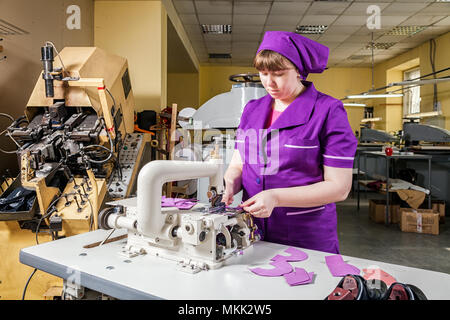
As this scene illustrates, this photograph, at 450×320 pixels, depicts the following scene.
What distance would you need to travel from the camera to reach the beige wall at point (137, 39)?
157 inches

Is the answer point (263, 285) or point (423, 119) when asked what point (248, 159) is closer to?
point (263, 285)

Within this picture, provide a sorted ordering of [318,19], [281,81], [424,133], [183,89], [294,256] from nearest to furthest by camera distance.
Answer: [294,256], [281,81], [424,133], [318,19], [183,89]

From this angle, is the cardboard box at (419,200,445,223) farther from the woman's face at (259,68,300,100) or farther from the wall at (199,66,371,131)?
the wall at (199,66,371,131)

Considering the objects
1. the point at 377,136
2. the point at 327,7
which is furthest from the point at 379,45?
the point at 327,7

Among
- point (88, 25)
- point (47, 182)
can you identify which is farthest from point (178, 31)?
point (47, 182)

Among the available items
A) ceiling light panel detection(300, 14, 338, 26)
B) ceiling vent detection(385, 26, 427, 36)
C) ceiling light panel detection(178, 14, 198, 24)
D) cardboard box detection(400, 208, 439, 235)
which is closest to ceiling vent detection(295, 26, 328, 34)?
ceiling light panel detection(300, 14, 338, 26)

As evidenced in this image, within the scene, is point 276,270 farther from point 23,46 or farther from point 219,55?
point 219,55

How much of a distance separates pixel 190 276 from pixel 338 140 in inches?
A: 25.9

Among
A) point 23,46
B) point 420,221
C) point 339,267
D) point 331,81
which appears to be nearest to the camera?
point 339,267

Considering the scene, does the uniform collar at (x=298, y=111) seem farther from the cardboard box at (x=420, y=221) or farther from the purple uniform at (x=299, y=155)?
the cardboard box at (x=420, y=221)

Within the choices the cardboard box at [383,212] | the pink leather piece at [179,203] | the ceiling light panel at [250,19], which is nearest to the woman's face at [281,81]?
Answer: the pink leather piece at [179,203]

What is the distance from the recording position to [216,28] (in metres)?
6.06
